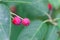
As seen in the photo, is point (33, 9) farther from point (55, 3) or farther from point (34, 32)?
point (55, 3)

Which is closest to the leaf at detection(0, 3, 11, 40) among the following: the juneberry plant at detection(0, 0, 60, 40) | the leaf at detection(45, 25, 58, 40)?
the juneberry plant at detection(0, 0, 60, 40)

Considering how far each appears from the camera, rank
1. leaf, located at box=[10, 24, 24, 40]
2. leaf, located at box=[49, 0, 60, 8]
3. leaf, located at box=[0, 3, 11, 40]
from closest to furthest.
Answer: leaf, located at box=[0, 3, 11, 40], leaf, located at box=[49, 0, 60, 8], leaf, located at box=[10, 24, 24, 40]

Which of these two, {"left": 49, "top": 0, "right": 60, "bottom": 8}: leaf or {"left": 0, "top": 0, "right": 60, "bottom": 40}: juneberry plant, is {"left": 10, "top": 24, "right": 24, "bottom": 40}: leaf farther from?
{"left": 49, "top": 0, "right": 60, "bottom": 8}: leaf

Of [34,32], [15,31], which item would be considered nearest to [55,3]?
[34,32]

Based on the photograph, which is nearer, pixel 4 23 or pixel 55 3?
pixel 4 23

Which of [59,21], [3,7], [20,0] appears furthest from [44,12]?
[3,7]

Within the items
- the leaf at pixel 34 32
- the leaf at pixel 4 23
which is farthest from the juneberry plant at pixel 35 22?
the leaf at pixel 4 23
